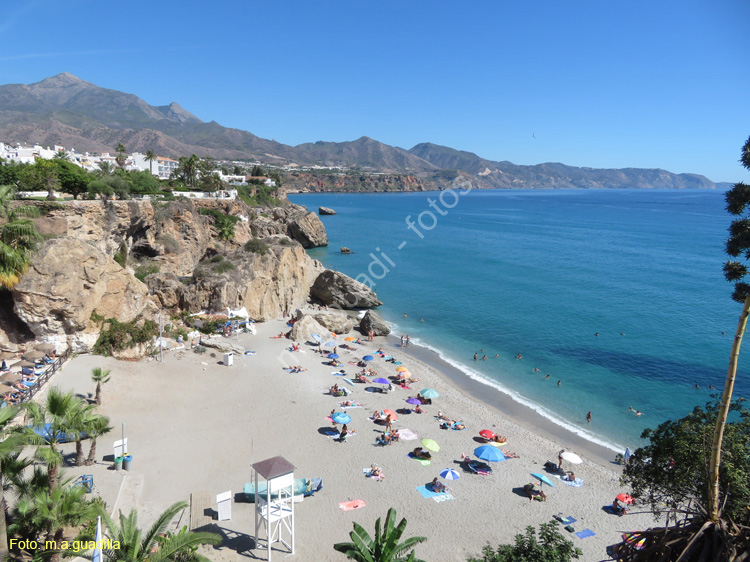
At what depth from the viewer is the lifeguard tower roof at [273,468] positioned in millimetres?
11016

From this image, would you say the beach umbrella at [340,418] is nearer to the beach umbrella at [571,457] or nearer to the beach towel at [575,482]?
the beach towel at [575,482]

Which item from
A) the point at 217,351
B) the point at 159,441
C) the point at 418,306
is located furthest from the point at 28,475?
the point at 418,306

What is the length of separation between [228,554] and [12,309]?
1586 cm

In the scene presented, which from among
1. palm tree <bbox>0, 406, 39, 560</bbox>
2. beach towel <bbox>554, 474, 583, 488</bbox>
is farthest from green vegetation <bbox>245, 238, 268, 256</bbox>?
palm tree <bbox>0, 406, 39, 560</bbox>

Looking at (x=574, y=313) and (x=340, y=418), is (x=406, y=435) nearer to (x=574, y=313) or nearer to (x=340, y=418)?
(x=340, y=418)

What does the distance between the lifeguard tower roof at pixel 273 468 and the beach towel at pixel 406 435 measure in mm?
8161

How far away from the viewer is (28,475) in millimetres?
11570

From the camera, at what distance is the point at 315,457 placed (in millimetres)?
16469

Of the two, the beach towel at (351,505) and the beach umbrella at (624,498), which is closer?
the beach towel at (351,505)

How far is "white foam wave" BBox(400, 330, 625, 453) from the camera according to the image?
67.5ft

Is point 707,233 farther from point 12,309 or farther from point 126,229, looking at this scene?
point 12,309

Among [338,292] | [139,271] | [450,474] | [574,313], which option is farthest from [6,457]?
[574,313]

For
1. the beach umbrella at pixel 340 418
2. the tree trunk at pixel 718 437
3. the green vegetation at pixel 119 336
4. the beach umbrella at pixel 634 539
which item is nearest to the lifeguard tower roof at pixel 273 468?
the beach umbrella at pixel 340 418

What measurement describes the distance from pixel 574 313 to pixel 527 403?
1837 cm
